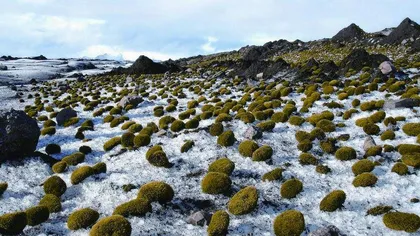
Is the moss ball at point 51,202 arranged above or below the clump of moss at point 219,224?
below

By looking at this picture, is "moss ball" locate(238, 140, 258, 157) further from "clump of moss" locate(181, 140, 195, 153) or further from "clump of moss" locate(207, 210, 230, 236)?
"clump of moss" locate(207, 210, 230, 236)

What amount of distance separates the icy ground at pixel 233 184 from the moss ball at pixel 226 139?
35 cm

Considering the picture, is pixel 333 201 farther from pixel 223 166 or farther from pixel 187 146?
pixel 187 146

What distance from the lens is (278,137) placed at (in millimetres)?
21516

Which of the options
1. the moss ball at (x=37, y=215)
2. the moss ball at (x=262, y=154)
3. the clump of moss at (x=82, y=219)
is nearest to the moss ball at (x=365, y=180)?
the moss ball at (x=262, y=154)

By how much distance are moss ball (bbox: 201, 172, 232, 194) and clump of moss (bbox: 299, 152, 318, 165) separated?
4.38 meters

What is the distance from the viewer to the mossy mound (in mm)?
16500

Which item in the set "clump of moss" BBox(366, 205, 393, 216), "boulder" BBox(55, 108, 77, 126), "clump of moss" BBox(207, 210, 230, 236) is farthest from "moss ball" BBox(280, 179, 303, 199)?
"boulder" BBox(55, 108, 77, 126)

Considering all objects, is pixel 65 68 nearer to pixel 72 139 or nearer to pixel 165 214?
pixel 72 139

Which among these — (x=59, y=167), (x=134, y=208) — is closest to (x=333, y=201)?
(x=134, y=208)

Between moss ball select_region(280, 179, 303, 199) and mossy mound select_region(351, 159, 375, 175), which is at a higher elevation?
mossy mound select_region(351, 159, 375, 175)

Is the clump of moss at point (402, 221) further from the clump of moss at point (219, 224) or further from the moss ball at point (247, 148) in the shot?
the moss ball at point (247, 148)

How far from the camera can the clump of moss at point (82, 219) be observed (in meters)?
14.1

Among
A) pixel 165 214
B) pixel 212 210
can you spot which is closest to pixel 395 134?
pixel 212 210
